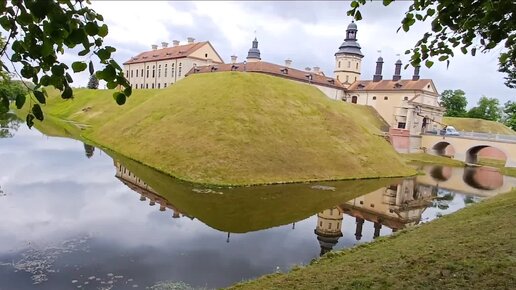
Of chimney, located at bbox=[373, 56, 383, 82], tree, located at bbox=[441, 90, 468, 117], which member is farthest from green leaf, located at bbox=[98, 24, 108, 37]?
tree, located at bbox=[441, 90, 468, 117]

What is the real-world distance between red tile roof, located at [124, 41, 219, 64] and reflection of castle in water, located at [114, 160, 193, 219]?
5293cm

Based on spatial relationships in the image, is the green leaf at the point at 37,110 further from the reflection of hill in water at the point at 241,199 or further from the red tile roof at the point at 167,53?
the red tile roof at the point at 167,53

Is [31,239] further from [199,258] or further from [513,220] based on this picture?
[513,220]

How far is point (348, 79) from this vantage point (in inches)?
3460

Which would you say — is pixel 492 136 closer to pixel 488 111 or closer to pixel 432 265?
pixel 488 111

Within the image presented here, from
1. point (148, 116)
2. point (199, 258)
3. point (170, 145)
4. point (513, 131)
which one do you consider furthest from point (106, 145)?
point (513, 131)

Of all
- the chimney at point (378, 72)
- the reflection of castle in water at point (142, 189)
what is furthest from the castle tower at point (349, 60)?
the reflection of castle in water at point (142, 189)

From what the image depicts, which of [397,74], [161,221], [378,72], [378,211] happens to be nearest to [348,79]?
[378,72]

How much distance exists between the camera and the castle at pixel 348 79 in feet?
232

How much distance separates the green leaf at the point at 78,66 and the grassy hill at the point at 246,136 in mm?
25157

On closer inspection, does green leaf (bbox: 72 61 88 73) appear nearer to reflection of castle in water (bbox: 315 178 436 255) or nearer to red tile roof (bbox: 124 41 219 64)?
reflection of castle in water (bbox: 315 178 436 255)

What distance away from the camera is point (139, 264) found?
13898 millimetres

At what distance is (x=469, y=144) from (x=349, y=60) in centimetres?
3456

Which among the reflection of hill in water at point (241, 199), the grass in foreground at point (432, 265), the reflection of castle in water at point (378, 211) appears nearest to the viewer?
the grass in foreground at point (432, 265)
